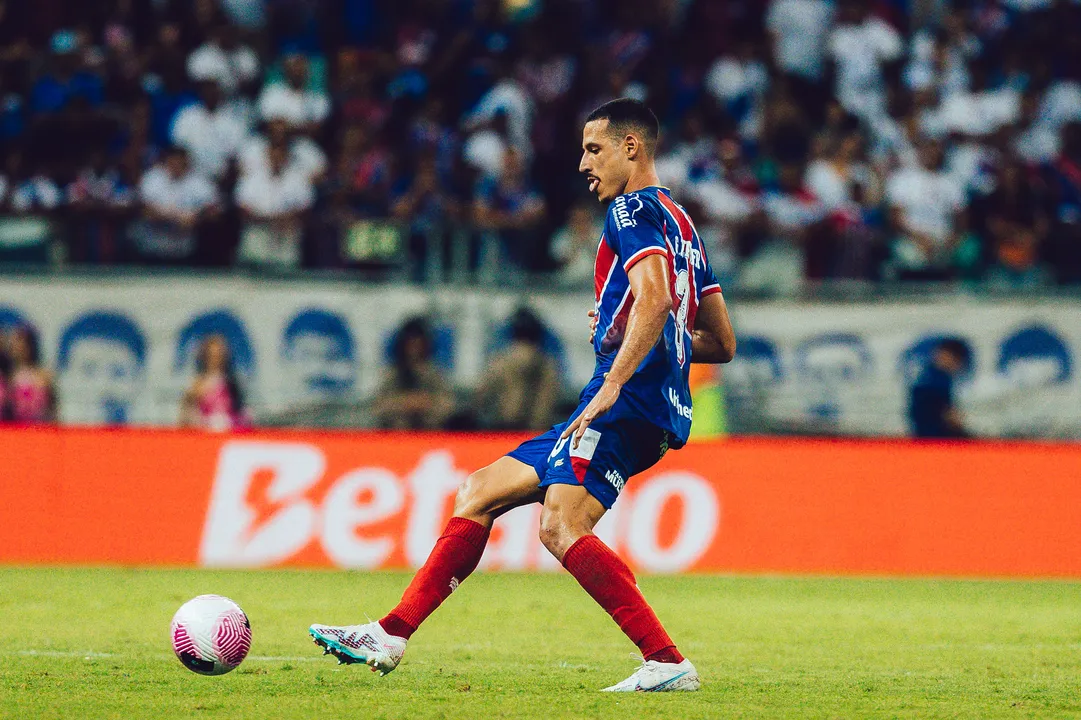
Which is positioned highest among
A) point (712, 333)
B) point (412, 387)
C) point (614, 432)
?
point (712, 333)

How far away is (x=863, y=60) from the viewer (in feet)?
57.6

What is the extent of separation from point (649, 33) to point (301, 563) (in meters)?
8.08

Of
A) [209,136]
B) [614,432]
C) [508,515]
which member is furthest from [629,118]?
[209,136]

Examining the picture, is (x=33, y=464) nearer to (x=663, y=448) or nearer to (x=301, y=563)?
(x=301, y=563)

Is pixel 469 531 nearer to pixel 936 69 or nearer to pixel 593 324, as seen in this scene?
pixel 593 324

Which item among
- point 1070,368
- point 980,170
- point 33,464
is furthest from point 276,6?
point 1070,368

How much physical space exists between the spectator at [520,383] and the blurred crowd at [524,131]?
718 millimetres

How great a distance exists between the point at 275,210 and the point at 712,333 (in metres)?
8.92

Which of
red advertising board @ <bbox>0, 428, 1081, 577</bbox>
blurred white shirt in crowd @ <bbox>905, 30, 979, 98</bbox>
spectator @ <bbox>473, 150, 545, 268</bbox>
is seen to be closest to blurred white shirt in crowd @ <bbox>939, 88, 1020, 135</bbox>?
blurred white shirt in crowd @ <bbox>905, 30, 979, 98</bbox>

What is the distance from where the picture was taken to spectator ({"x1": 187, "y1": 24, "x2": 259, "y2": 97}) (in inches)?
643

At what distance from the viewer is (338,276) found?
1441cm

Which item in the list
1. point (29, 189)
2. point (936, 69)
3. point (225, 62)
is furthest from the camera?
point (936, 69)

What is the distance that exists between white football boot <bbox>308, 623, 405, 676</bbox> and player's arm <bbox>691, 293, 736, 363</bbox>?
6.08ft

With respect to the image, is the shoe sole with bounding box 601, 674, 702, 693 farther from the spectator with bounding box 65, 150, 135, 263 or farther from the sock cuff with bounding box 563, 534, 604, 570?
the spectator with bounding box 65, 150, 135, 263
